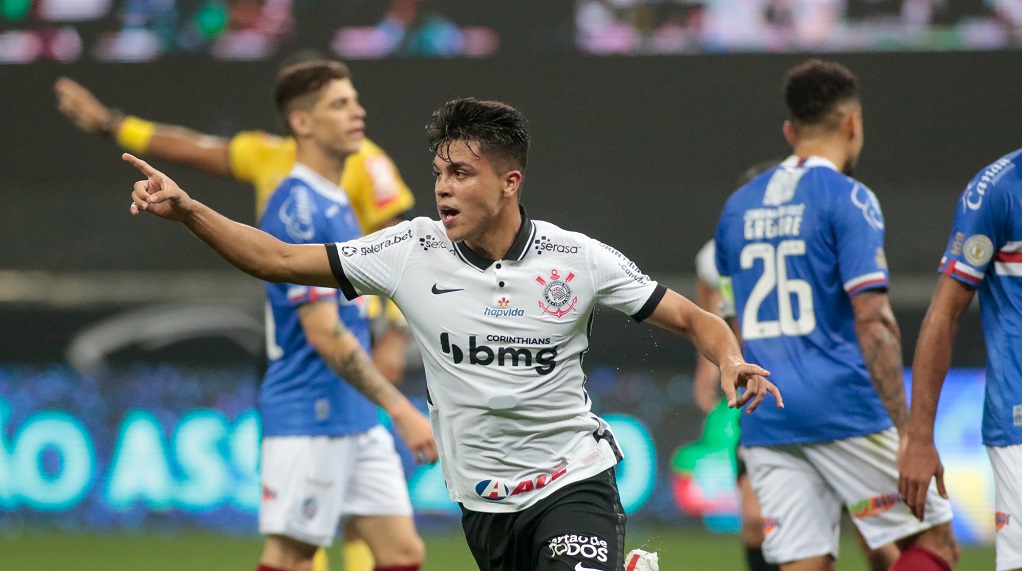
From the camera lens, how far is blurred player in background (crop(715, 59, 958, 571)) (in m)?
4.80

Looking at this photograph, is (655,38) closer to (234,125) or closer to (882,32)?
(882,32)

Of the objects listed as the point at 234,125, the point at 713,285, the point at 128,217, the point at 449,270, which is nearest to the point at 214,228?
the point at 449,270

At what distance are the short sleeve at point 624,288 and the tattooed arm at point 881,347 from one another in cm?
117

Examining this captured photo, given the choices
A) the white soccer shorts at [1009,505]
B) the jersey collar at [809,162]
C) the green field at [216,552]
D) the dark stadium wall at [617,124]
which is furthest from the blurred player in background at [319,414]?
the dark stadium wall at [617,124]

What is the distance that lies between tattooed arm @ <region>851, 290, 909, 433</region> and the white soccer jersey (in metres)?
1.17

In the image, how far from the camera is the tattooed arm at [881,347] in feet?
15.6

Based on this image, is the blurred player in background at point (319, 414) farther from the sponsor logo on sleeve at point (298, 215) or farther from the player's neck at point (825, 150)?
the player's neck at point (825, 150)

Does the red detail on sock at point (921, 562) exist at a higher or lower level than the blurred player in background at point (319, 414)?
lower

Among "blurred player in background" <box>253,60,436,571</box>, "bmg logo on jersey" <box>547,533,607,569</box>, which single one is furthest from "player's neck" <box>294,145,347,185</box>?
"bmg logo on jersey" <box>547,533,607,569</box>

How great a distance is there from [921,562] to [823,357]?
813mm

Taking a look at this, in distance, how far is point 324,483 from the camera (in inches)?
210

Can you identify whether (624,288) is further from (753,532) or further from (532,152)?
(532,152)

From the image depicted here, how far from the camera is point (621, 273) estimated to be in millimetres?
3975

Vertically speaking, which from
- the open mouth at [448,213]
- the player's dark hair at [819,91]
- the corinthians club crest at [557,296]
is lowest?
the corinthians club crest at [557,296]
